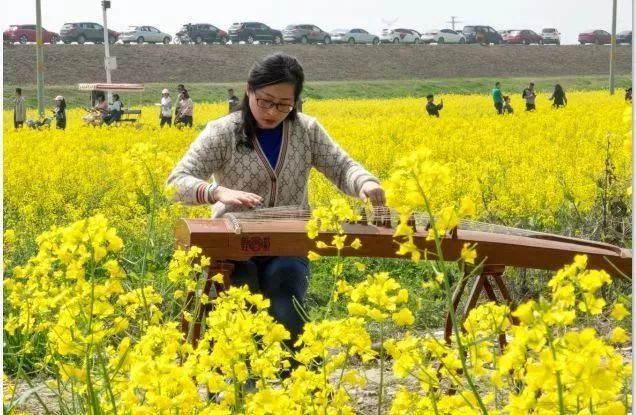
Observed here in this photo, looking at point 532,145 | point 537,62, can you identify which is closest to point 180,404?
point 537,62

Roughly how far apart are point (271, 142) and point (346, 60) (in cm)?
104

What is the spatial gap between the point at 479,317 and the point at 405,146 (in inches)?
149

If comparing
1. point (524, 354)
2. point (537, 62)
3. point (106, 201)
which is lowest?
point (106, 201)

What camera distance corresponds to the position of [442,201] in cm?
468

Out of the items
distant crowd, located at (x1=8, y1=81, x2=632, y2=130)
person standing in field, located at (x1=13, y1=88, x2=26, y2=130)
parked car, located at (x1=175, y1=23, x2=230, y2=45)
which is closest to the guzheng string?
distant crowd, located at (x1=8, y1=81, x2=632, y2=130)

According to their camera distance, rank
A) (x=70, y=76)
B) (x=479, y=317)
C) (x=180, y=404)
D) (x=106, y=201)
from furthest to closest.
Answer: (x=106, y=201), (x=70, y=76), (x=479, y=317), (x=180, y=404)

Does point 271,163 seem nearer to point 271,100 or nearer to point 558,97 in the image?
point 271,100

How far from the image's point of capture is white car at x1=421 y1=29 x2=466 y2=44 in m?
3.14

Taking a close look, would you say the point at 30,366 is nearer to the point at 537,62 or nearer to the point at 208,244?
the point at 208,244

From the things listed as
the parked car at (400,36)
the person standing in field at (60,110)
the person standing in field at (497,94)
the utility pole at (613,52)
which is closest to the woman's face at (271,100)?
the parked car at (400,36)

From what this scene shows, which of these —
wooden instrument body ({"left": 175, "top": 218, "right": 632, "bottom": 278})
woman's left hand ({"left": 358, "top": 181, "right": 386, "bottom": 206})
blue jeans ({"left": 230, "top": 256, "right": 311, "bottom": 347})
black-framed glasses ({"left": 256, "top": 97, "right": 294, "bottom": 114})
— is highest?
black-framed glasses ({"left": 256, "top": 97, "right": 294, "bottom": 114})

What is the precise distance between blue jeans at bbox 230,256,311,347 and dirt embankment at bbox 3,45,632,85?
2.00 feet

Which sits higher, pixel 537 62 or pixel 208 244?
pixel 537 62

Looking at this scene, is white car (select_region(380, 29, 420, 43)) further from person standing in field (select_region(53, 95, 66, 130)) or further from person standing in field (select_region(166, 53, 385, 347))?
person standing in field (select_region(53, 95, 66, 130))
